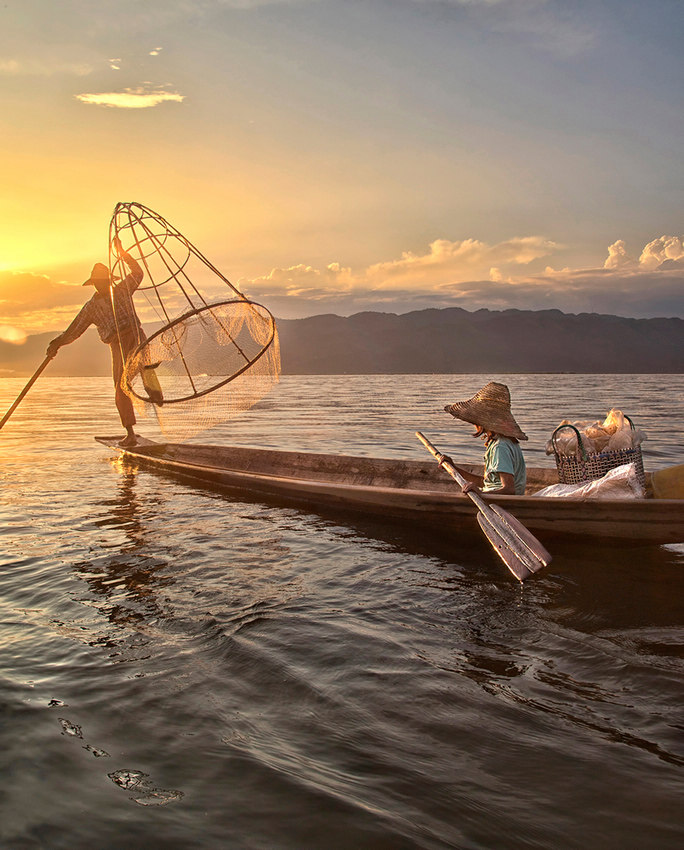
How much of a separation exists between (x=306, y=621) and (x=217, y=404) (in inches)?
185

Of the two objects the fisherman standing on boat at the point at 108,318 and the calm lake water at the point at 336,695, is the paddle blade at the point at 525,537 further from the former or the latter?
the fisherman standing on boat at the point at 108,318

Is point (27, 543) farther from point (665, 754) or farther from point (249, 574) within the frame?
point (665, 754)

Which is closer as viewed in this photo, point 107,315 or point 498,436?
point 498,436

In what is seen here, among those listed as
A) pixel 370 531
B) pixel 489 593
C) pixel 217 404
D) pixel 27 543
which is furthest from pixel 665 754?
pixel 217 404

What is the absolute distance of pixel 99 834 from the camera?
7.38ft

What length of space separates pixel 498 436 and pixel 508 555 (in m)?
1.19

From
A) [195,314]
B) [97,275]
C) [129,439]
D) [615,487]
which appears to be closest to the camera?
[615,487]

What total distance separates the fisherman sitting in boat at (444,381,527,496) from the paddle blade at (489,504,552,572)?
0.31 m

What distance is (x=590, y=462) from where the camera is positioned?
216 inches

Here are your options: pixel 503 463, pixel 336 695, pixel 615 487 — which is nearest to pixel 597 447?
pixel 615 487

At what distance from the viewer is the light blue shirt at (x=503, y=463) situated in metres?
5.45

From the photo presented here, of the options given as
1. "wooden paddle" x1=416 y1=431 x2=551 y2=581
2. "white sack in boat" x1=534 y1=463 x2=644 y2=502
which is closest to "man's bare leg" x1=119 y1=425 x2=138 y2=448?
"wooden paddle" x1=416 y1=431 x2=551 y2=581

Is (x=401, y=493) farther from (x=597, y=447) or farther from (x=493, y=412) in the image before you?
(x=597, y=447)

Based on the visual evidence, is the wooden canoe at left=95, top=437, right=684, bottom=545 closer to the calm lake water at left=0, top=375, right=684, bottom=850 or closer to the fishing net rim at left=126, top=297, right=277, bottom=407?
the calm lake water at left=0, top=375, right=684, bottom=850
